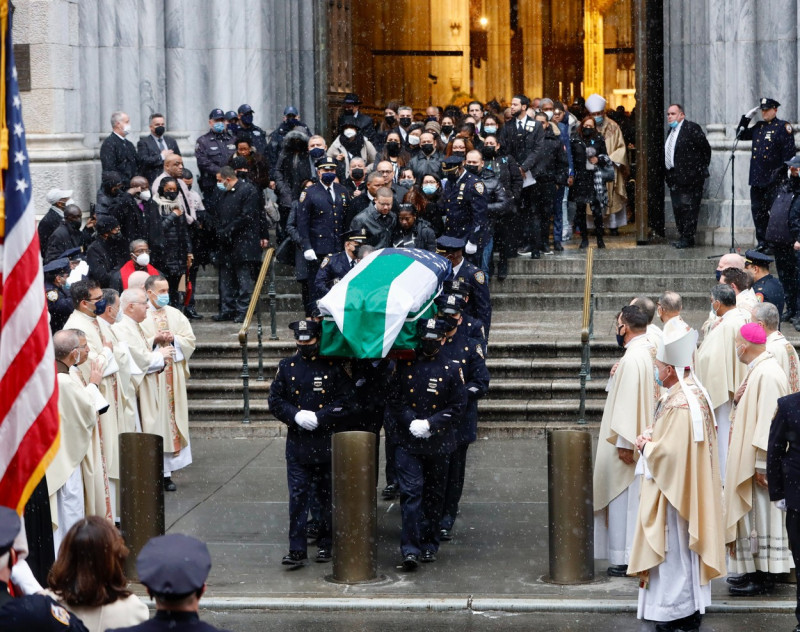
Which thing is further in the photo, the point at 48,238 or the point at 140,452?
the point at 48,238

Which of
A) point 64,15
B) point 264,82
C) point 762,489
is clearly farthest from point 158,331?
point 264,82

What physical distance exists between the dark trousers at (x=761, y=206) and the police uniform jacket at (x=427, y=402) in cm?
780

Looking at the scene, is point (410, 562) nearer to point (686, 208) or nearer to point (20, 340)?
point (20, 340)

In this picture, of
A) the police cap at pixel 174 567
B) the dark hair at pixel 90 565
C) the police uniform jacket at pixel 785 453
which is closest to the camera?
the police cap at pixel 174 567

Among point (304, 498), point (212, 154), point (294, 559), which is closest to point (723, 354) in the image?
point (304, 498)

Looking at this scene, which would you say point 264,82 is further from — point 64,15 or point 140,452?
point 140,452

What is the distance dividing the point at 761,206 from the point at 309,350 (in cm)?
849

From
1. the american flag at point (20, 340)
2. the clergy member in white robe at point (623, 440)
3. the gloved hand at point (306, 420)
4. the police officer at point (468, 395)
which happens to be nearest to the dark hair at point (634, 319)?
the clergy member in white robe at point (623, 440)

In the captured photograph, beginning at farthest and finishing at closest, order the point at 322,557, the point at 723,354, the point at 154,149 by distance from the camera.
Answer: the point at 154,149
the point at 723,354
the point at 322,557

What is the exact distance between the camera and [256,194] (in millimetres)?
16922

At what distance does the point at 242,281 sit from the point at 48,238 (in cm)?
282

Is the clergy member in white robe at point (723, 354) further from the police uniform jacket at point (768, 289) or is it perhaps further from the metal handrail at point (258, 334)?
the metal handrail at point (258, 334)

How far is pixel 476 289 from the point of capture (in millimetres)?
12750

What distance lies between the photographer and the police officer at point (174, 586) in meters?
4.90
